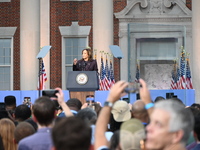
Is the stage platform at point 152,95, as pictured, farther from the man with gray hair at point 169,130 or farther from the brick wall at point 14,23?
the man with gray hair at point 169,130

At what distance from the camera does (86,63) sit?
12.8 m

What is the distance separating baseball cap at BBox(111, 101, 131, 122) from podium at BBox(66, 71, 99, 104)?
19.2 ft

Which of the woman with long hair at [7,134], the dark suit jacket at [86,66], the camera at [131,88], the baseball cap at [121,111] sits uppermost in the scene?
the dark suit jacket at [86,66]

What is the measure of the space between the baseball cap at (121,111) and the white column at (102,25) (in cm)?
1054

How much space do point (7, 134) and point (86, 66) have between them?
23.7ft

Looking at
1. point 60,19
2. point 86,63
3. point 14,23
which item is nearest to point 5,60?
point 14,23

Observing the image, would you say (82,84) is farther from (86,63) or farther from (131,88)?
(131,88)

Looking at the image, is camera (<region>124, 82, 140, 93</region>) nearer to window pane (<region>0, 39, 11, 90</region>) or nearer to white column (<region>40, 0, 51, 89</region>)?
white column (<region>40, 0, 51, 89</region>)

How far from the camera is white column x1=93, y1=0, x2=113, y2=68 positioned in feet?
55.9

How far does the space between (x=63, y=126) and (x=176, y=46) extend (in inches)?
405

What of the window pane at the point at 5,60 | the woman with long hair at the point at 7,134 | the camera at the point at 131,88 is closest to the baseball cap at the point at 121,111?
the woman with long hair at the point at 7,134

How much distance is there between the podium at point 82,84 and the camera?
1235 cm

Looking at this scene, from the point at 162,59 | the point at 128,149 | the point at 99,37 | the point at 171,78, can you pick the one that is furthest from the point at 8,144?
the point at 99,37

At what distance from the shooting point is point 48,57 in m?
18.5
